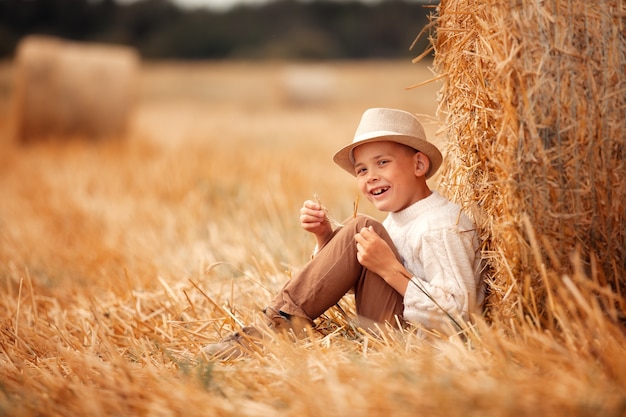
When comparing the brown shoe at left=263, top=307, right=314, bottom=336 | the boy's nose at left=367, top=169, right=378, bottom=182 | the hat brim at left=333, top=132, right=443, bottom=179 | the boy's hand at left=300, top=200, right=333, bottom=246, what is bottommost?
the brown shoe at left=263, top=307, right=314, bottom=336

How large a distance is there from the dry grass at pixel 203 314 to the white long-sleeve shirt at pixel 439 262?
0.33ft

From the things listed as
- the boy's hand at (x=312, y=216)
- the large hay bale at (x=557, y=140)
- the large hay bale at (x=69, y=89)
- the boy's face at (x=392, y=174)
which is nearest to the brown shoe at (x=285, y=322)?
the boy's hand at (x=312, y=216)

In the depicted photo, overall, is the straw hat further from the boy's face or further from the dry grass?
the dry grass

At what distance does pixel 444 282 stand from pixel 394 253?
0.80 feet

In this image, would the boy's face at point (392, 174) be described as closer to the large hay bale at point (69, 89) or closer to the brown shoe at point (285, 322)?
the brown shoe at point (285, 322)

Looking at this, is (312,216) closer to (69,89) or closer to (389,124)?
(389,124)

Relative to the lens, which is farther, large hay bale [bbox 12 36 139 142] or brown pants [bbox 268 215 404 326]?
Answer: large hay bale [bbox 12 36 139 142]

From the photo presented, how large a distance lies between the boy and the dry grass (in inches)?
5.1

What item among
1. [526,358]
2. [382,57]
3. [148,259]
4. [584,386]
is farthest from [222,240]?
[382,57]

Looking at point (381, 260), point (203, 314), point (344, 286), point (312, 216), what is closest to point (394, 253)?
point (381, 260)

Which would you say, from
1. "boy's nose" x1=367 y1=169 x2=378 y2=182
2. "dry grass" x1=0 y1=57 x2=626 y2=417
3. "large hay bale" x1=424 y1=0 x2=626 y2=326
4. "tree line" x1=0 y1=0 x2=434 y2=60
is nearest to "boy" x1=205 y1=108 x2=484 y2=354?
"boy's nose" x1=367 y1=169 x2=378 y2=182

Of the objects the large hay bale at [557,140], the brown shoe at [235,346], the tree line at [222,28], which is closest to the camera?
the large hay bale at [557,140]

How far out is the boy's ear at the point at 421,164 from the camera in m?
3.03

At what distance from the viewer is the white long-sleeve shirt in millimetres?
2723
